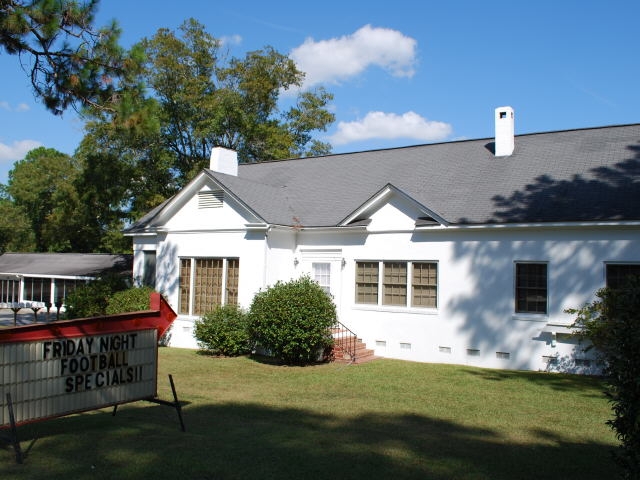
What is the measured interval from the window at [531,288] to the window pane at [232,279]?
833 centimetres

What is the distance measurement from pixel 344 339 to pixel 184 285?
619 cm

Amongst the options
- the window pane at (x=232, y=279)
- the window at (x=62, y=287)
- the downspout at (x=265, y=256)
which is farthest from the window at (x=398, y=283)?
the window at (x=62, y=287)

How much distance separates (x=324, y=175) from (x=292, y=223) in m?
4.05

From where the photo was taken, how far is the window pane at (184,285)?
1941 centimetres

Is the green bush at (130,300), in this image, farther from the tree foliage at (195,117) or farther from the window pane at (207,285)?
the tree foliage at (195,117)

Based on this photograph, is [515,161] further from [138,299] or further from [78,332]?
[78,332]

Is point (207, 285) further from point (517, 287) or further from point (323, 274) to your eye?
point (517, 287)

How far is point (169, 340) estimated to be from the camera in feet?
64.1

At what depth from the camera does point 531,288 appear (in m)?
15.0

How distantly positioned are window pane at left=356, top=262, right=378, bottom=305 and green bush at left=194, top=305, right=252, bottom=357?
355cm

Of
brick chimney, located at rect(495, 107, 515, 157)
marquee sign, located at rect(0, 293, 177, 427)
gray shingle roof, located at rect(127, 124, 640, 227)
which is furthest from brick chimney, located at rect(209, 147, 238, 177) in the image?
marquee sign, located at rect(0, 293, 177, 427)

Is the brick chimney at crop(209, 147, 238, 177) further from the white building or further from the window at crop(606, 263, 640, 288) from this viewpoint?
the window at crop(606, 263, 640, 288)

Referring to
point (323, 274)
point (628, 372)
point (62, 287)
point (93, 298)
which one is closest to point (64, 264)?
point (62, 287)

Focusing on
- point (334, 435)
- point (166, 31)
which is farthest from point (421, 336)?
point (166, 31)
